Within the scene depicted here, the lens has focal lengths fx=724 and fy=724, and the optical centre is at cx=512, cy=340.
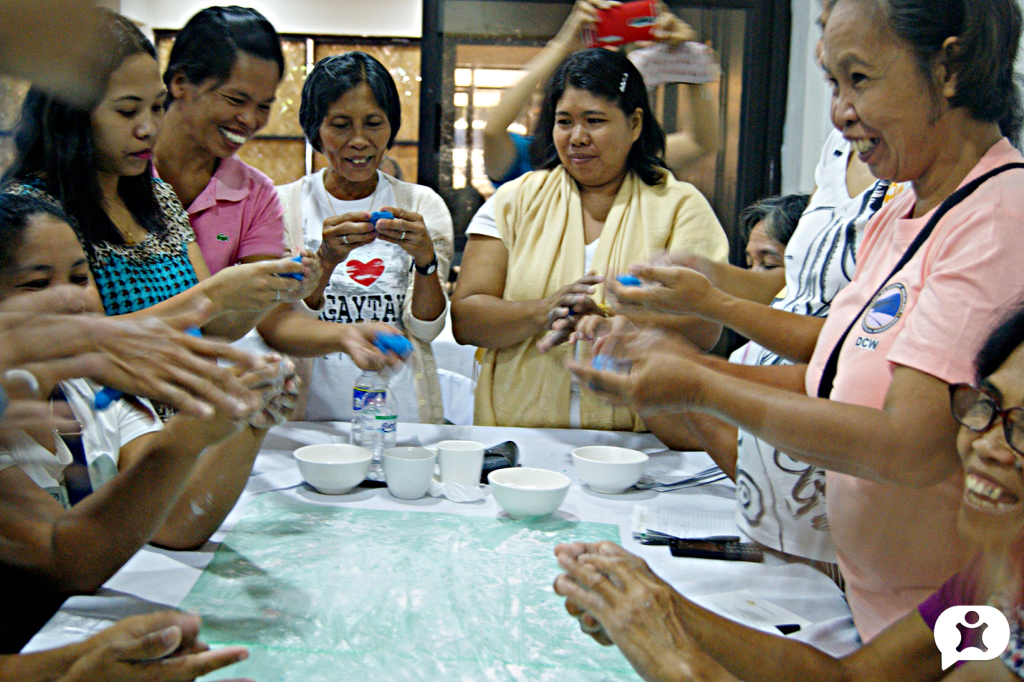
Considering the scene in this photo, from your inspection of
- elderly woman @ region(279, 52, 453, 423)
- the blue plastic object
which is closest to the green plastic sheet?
the blue plastic object

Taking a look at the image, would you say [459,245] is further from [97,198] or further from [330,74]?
[97,198]

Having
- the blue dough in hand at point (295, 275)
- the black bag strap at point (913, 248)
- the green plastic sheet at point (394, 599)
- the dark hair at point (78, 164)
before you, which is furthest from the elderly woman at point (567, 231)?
the black bag strap at point (913, 248)

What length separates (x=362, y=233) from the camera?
148 cm

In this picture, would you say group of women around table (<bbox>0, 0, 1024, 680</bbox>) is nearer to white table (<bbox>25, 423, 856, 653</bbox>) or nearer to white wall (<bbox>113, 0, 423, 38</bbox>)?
white table (<bbox>25, 423, 856, 653</bbox>)

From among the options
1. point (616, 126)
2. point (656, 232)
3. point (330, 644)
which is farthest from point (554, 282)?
point (330, 644)

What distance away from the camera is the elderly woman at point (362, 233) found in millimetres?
1551

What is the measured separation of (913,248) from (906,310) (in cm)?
8

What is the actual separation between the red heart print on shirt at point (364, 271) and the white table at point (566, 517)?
0.36 metres

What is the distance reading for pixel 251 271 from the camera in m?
1.13

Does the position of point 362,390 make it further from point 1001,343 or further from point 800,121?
point 800,121

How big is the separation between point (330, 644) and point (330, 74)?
123 cm

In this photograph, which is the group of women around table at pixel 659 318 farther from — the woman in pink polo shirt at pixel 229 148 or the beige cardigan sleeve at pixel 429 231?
the beige cardigan sleeve at pixel 429 231

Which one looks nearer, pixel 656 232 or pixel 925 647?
pixel 925 647

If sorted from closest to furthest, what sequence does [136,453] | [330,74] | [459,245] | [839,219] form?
1. [136,453]
2. [839,219]
3. [330,74]
4. [459,245]
